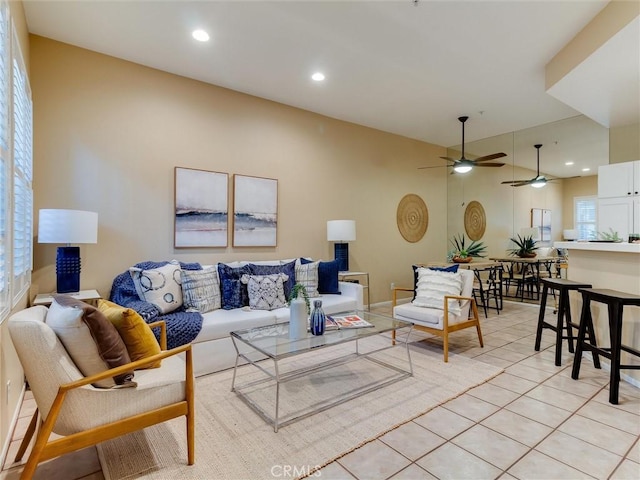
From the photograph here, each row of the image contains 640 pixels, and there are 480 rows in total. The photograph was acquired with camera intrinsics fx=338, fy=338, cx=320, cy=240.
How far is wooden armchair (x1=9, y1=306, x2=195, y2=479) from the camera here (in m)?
1.46

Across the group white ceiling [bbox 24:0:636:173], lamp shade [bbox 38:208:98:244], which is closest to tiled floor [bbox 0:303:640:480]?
lamp shade [bbox 38:208:98:244]

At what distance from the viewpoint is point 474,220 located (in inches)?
262

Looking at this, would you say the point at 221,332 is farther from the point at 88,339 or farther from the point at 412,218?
the point at 412,218

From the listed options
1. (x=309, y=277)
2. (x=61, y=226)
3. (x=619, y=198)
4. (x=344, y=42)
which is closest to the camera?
(x=61, y=226)

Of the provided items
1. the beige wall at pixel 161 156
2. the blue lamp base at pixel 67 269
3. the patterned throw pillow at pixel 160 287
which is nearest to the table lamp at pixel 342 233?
the beige wall at pixel 161 156

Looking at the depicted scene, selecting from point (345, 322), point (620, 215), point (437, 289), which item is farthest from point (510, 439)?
point (620, 215)

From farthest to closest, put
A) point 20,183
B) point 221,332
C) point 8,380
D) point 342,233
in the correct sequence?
point 342,233, point 221,332, point 20,183, point 8,380

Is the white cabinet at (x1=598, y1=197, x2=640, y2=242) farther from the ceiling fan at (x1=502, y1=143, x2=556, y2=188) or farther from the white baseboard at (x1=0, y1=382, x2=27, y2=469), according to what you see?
the white baseboard at (x1=0, y1=382, x2=27, y2=469)

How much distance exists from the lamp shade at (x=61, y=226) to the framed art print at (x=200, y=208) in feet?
3.35

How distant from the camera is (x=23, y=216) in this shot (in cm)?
239

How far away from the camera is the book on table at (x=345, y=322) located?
2783 mm

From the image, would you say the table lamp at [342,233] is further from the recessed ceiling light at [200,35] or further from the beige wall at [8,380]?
the beige wall at [8,380]

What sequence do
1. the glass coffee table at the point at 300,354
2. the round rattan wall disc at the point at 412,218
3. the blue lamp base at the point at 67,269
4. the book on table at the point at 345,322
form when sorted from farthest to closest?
the round rattan wall disc at the point at 412,218
the blue lamp base at the point at 67,269
the book on table at the point at 345,322
the glass coffee table at the point at 300,354

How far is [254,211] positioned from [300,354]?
2.12 meters
